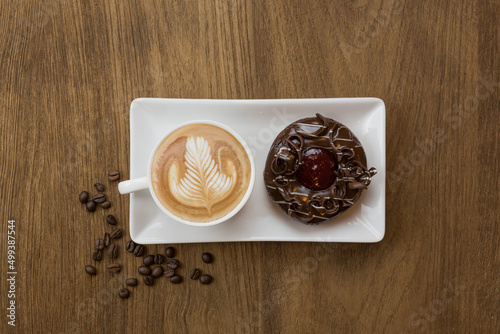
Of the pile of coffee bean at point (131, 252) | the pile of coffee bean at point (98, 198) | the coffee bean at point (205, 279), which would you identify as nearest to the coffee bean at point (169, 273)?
the pile of coffee bean at point (131, 252)

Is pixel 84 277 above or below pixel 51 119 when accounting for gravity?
below

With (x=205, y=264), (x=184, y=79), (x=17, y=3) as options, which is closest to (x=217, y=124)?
(x=184, y=79)

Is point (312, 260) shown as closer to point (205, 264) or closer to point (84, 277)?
point (205, 264)

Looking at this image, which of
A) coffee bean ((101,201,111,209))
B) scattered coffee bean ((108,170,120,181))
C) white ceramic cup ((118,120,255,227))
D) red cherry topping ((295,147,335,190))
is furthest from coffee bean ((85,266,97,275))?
red cherry topping ((295,147,335,190))

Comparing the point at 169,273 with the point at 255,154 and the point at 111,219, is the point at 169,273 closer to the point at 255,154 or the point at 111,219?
the point at 111,219

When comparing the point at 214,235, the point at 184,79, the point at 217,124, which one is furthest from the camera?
the point at 184,79

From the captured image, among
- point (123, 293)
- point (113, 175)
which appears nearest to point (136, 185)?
point (113, 175)

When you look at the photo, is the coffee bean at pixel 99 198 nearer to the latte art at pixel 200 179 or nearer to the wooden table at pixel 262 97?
the wooden table at pixel 262 97
